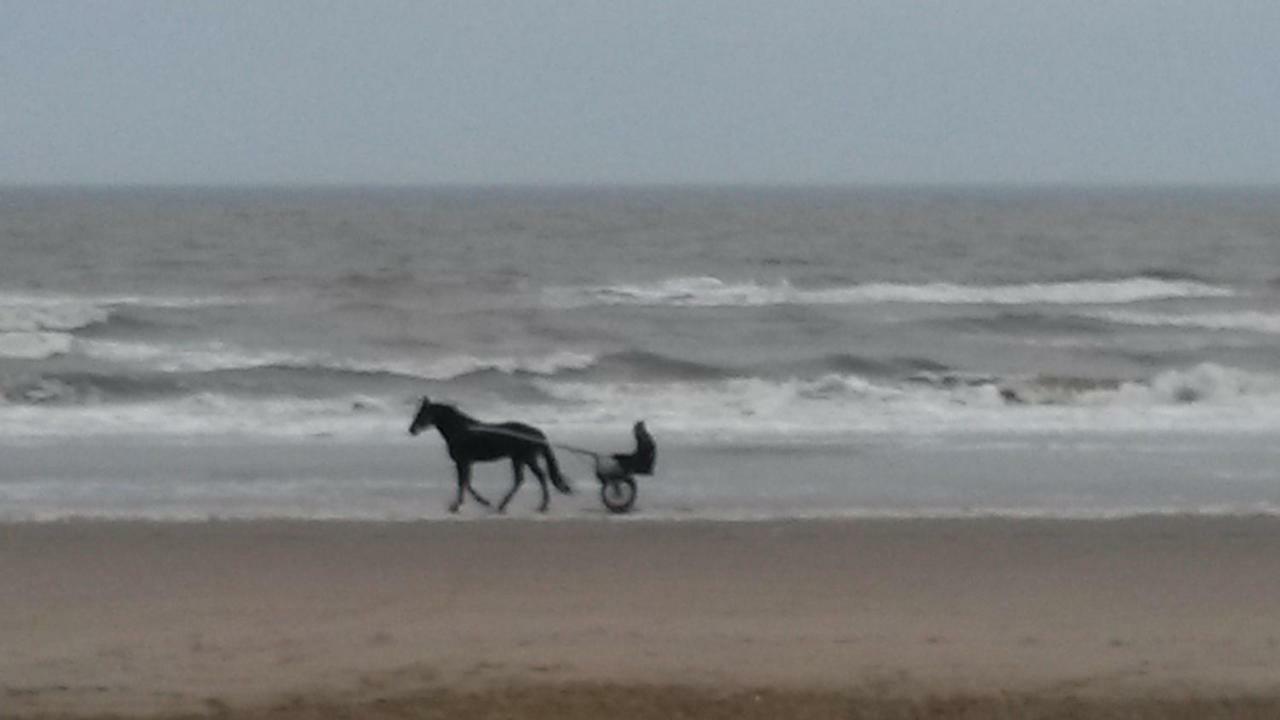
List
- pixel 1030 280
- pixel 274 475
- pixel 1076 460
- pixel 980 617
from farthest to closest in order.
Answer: pixel 1030 280, pixel 1076 460, pixel 274 475, pixel 980 617

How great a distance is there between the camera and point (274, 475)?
1223cm

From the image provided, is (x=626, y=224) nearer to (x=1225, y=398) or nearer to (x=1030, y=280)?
(x=1030, y=280)

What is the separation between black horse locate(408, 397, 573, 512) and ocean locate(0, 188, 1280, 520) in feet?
0.83

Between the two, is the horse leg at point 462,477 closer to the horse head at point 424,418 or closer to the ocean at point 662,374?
the ocean at point 662,374

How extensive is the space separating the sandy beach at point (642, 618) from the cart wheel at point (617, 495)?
32cm

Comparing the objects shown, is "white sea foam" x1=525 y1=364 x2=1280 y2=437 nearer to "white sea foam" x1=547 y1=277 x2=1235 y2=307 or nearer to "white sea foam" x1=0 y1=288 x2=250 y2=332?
"white sea foam" x1=0 y1=288 x2=250 y2=332

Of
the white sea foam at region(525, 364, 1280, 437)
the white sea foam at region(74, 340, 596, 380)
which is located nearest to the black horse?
the white sea foam at region(525, 364, 1280, 437)

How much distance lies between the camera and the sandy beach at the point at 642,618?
622 centimetres

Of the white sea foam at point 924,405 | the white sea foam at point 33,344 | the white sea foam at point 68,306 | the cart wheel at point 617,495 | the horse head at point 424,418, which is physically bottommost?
the white sea foam at point 68,306

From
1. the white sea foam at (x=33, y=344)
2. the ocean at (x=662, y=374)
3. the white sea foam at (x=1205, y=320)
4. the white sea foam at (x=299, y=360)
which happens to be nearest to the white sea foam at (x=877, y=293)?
the ocean at (x=662, y=374)

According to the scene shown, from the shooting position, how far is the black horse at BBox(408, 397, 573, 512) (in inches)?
412

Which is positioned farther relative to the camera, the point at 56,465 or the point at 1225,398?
the point at 1225,398

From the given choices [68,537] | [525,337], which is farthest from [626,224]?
[68,537]

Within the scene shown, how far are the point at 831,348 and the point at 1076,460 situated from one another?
33.9 feet
